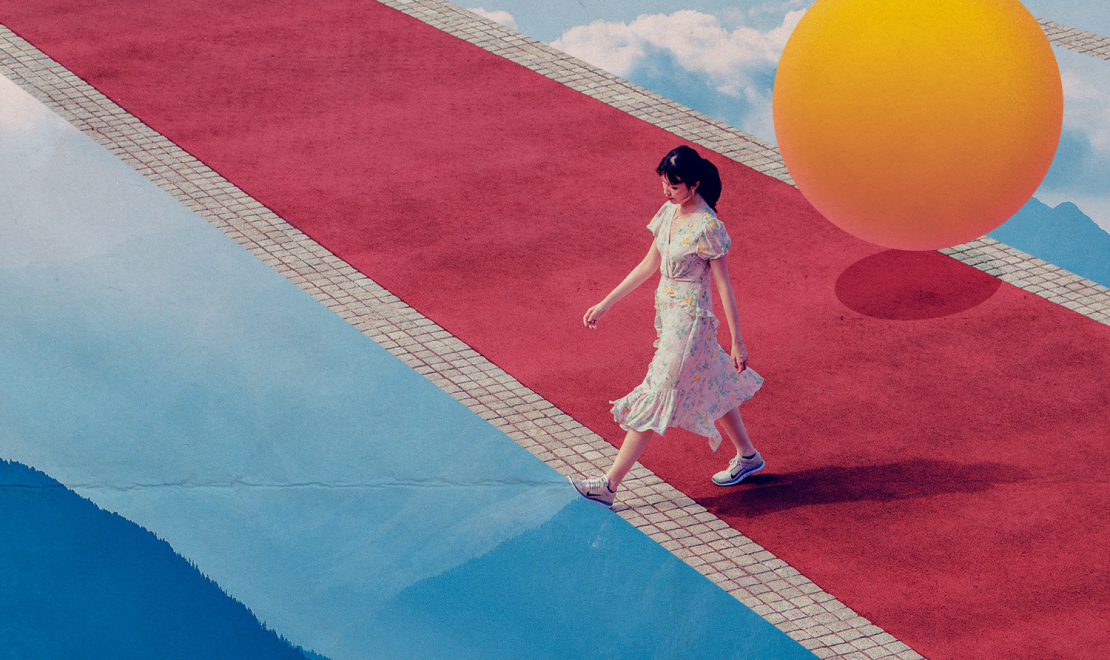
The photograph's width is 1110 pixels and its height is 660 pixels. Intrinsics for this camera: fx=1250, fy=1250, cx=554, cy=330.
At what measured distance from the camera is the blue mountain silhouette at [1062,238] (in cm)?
969

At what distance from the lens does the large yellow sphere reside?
7449mm

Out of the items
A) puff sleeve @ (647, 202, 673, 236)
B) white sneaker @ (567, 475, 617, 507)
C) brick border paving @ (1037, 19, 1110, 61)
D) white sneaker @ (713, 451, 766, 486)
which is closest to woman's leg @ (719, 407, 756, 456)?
white sneaker @ (713, 451, 766, 486)

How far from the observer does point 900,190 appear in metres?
7.73

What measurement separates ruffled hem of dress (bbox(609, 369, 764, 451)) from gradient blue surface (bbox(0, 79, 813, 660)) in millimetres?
651

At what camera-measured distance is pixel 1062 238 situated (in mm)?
10055

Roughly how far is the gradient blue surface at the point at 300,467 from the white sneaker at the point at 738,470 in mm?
636

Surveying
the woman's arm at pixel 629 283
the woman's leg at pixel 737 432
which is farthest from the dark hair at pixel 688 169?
the woman's leg at pixel 737 432

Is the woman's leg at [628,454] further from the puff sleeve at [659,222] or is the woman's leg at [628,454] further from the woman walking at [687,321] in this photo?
the puff sleeve at [659,222]

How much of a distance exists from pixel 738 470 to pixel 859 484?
0.71 meters

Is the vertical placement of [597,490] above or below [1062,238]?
below

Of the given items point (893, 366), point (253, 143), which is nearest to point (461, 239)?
point (253, 143)

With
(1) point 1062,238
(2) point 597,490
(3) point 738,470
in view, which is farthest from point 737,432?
(1) point 1062,238

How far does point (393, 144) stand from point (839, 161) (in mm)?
4725

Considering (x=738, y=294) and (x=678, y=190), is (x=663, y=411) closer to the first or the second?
(x=678, y=190)
